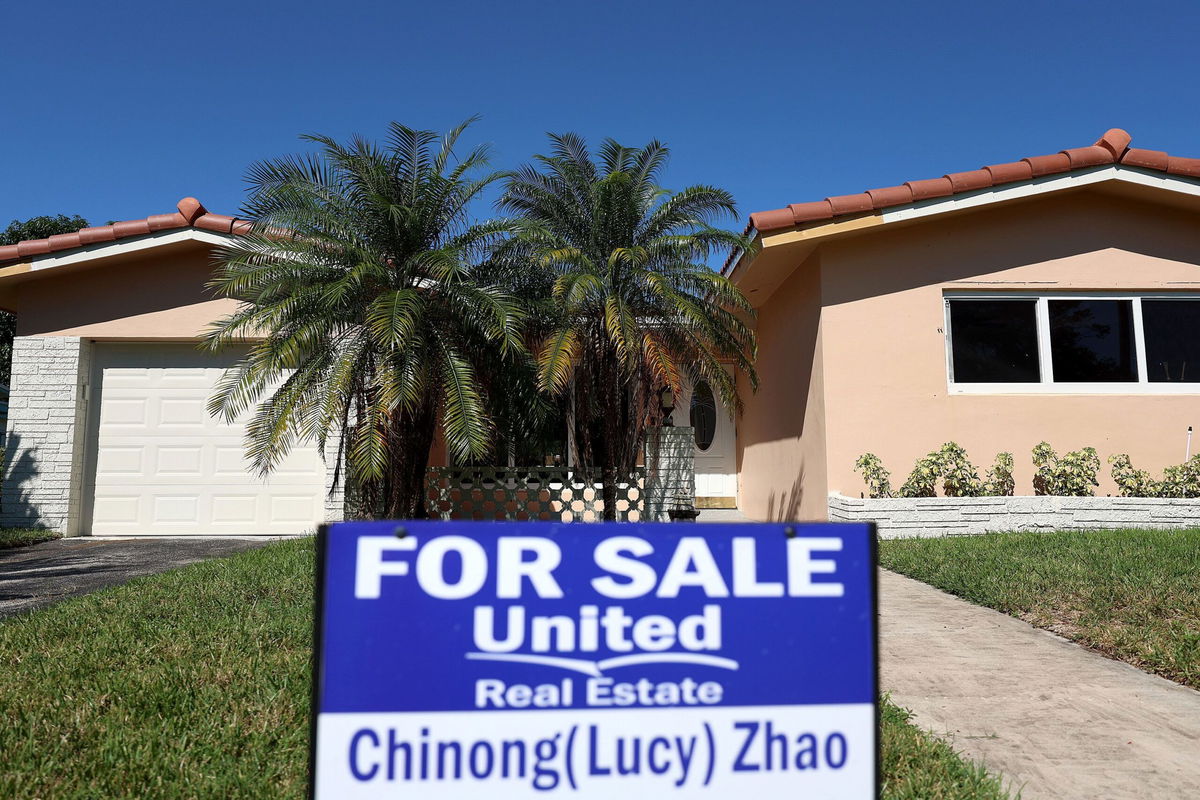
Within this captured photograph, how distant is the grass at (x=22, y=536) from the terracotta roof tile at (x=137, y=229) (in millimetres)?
3254

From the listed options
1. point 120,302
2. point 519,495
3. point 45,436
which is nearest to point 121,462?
point 45,436

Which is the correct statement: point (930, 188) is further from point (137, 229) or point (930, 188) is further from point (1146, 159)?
point (137, 229)

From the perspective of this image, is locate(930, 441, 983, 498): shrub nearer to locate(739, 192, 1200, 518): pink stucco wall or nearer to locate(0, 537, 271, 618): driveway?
locate(739, 192, 1200, 518): pink stucco wall

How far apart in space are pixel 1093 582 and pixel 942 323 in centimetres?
454

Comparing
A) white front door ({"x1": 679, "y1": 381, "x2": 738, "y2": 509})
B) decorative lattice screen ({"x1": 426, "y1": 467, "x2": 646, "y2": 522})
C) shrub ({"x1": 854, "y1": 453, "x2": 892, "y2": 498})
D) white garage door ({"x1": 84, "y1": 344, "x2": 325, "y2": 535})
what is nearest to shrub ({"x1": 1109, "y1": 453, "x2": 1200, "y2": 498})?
shrub ({"x1": 854, "y1": 453, "x2": 892, "y2": 498})

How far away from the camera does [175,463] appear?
10.2 metres

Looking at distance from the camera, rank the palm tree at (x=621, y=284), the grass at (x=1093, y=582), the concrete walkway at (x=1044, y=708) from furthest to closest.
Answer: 1. the palm tree at (x=621, y=284)
2. the grass at (x=1093, y=582)
3. the concrete walkway at (x=1044, y=708)

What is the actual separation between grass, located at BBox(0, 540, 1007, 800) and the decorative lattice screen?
5.22 meters

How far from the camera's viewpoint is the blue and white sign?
147 cm

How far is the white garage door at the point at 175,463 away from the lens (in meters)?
10.1

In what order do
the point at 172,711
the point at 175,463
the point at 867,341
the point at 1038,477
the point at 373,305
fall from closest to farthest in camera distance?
1. the point at 172,711
2. the point at 373,305
3. the point at 1038,477
4. the point at 867,341
5. the point at 175,463

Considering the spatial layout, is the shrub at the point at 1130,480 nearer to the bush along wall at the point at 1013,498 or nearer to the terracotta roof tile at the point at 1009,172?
the bush along wall at the point at 1013,498

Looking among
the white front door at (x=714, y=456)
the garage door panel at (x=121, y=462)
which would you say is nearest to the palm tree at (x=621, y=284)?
the white front door at (x=714, y=456)

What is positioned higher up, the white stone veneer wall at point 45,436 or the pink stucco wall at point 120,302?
the pink stucco wall at point 120,302
